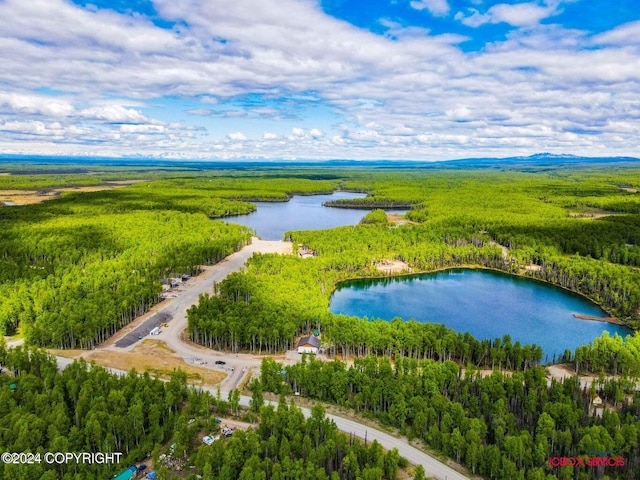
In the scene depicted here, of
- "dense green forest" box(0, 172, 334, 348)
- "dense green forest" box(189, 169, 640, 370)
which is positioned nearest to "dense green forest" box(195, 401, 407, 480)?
"dense green forest" box(189, 169, 640, 370)

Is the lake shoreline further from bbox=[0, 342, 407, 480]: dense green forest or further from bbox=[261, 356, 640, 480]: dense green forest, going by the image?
bbox=[0, 342, 407, 480]: dense green forest

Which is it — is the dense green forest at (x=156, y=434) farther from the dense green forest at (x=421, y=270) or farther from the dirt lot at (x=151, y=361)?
the dense green forest at (x=421, y=270)

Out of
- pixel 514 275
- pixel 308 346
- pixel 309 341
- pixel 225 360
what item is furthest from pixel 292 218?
pixel 225 360

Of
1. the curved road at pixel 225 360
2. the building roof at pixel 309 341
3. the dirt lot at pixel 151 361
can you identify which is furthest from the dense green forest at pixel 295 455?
the building roof at pixel 309 341

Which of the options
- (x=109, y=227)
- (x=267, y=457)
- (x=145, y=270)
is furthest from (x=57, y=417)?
(x=109, y=227)

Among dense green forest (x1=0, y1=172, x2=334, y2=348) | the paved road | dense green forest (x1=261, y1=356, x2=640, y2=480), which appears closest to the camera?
the paved road

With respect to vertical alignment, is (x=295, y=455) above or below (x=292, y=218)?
below

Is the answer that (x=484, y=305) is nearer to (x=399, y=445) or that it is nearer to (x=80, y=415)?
(x=399, y=445)
